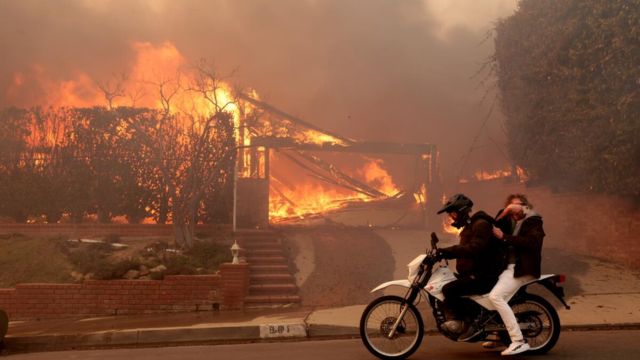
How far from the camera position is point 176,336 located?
317 inches

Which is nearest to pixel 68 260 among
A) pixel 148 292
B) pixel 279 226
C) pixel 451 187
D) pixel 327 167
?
pixel 148 292

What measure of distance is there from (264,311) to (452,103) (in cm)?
1328

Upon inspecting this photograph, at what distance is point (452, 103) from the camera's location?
21062 mm

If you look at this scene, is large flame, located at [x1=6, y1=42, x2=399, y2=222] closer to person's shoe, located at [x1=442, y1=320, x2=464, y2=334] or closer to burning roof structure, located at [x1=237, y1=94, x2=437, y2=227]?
burning roof structure, located at [x1=237, y1=94, x2=437, y2=227]

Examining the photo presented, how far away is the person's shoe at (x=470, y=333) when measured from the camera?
5707 millimetres

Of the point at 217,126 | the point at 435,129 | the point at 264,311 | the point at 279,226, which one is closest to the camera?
the point at 264,311

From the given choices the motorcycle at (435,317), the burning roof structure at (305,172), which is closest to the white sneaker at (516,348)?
the motorcycle at (435,317)

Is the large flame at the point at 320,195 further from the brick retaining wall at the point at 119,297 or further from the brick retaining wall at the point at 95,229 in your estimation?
the brick retaining wall at the point at 119,297

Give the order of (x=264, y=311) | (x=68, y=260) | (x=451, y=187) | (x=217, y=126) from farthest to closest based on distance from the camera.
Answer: (x=451, y=187) < (x=217, y=126) < (x=68, y=260) < (x=264, y=311)

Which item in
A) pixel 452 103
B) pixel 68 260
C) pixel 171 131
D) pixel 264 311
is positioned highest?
pixel 452 103

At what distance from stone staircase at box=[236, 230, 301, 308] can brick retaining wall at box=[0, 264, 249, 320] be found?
1.87 feet

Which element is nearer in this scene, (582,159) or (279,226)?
(582,159)

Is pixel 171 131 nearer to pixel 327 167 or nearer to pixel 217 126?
pixel 217 126

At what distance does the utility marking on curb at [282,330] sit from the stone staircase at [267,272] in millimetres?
2615
